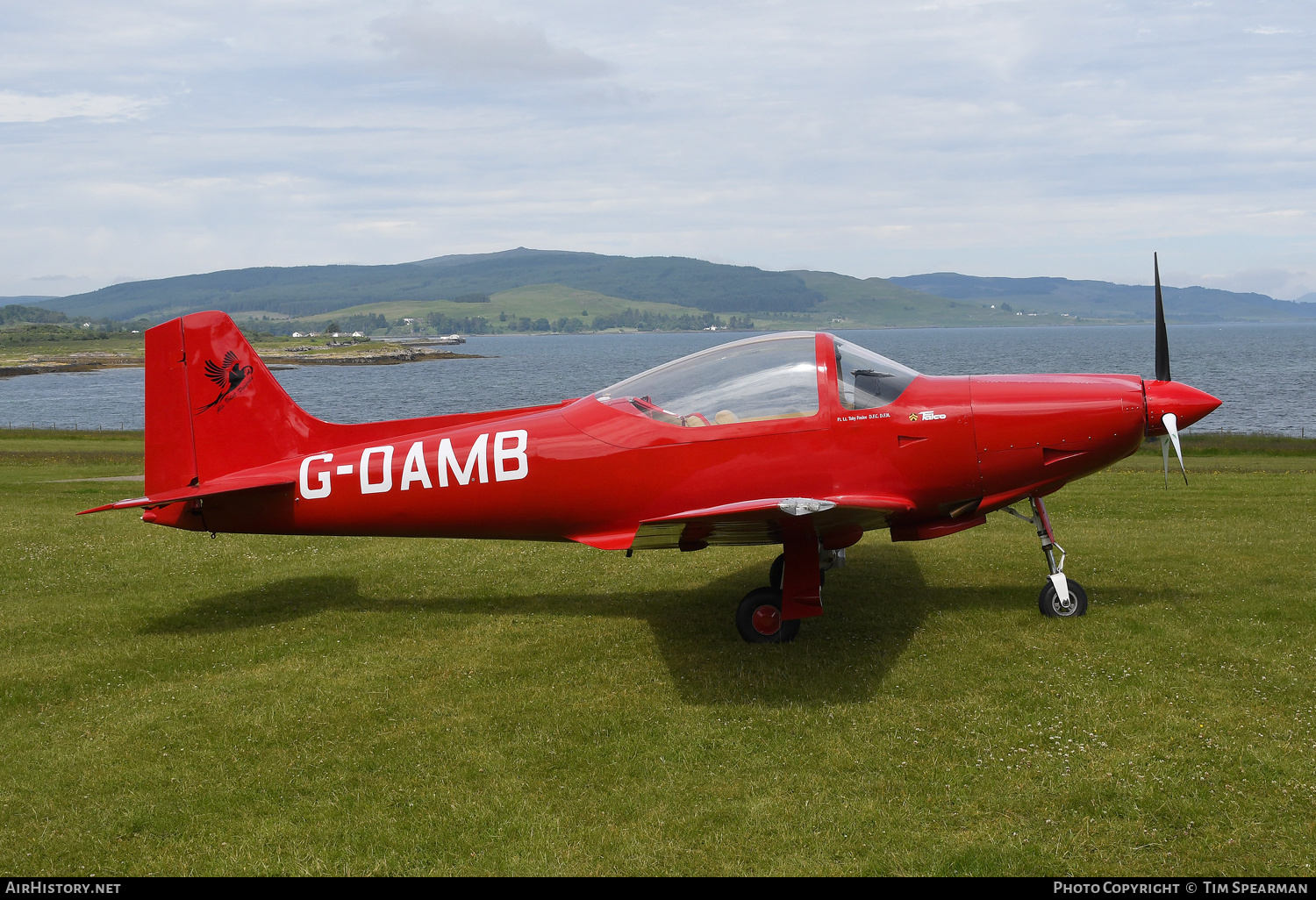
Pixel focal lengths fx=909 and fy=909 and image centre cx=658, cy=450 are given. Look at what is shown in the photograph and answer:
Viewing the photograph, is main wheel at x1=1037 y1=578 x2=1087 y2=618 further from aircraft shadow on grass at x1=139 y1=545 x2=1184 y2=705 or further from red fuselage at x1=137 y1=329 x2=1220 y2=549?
red fuselage at x1=137 y1=329 x2=1220 y2=549

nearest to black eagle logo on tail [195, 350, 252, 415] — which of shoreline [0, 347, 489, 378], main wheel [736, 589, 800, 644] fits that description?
main wheel [736, 589, 800, 644]

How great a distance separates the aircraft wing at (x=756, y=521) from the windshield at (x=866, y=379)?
834mm

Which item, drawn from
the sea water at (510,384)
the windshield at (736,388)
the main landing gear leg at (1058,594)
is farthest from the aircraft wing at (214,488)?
the sea water at (510,384)

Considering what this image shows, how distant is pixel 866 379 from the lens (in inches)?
313

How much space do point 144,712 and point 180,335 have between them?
12.5 ft

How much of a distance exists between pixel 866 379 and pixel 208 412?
246 inches

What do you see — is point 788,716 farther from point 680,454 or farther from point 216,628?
point 216,628

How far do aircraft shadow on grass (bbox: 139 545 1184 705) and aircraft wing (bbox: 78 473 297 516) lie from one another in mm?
1348

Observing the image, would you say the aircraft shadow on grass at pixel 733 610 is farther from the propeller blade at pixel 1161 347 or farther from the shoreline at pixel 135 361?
the shoreline at pixel 135 361

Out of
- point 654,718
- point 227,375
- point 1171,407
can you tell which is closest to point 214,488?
point 227,375

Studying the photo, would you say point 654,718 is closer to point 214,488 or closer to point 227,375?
point 214,488

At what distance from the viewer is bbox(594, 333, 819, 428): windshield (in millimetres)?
7812
